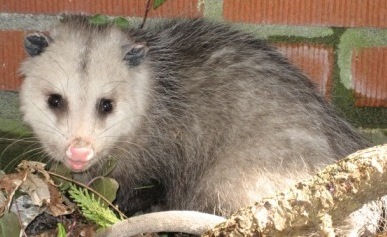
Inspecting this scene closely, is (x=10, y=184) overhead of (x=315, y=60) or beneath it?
beneath

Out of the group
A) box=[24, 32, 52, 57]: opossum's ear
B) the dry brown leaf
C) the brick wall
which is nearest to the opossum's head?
box=[24, 32, 52, 57]: opossum's ear

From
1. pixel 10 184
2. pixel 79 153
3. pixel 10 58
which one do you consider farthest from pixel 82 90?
pixel 10 58

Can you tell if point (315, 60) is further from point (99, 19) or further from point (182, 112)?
point (99, 19)

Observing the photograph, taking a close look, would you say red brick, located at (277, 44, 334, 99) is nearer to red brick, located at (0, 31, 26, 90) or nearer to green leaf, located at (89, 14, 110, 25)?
green leaf, located at (89, 14, 110, 25)

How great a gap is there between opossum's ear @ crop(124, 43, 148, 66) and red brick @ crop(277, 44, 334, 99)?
0.53 m

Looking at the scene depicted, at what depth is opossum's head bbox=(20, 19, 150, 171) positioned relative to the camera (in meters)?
1.62

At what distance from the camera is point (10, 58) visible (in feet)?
7.22

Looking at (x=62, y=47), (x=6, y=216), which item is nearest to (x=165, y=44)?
(x=62, y=47)

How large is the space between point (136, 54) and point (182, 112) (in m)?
0.24

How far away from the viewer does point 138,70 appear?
182 cm

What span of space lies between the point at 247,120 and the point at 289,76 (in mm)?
191

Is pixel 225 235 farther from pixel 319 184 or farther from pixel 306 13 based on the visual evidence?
pixel 306 13

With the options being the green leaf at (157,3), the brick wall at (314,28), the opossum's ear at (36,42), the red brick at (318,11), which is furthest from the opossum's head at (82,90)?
the red brick at (318,11)

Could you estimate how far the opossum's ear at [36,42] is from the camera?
5.60 feet
